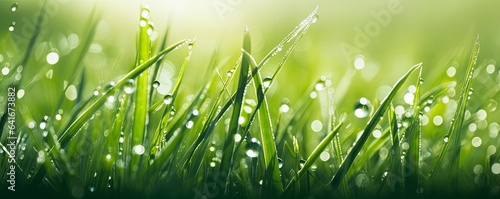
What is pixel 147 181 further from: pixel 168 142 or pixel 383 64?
pixel 383 64

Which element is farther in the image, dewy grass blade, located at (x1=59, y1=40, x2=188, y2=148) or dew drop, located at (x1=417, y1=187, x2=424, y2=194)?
dew drop, located at (x1=417, y1=187, x2=424, y2=194)

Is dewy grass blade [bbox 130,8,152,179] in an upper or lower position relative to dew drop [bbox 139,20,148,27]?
lower

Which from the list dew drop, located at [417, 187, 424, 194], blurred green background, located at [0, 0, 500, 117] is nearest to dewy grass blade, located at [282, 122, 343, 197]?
dew drop, located at [417, 187, 424, 194]

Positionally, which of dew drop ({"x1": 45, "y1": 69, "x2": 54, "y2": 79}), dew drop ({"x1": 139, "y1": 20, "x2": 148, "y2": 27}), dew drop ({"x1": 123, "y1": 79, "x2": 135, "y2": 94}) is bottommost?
dew drop ({"x1": 123, "y1": 79, "x2": 135, "y2": 94})

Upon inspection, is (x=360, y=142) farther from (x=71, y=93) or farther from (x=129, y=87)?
(x=71, y=93)

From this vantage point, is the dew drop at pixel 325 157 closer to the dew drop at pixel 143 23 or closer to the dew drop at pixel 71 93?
the dew drop at pixel 143 23

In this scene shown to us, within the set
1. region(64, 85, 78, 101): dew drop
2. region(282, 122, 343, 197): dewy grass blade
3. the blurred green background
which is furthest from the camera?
the blurred green background

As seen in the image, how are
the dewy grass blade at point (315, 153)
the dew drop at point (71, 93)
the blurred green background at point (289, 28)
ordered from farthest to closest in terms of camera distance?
the blurred green background at point (289, 28)
the dew drop at point (71, 93)
the dewy grass blade at point (315, 153)

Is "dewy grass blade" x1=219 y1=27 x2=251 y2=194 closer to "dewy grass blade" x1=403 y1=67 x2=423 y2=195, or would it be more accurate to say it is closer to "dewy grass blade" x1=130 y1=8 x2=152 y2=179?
"dewy grass blade" x1=130 y1=8 x2=152 y2=179

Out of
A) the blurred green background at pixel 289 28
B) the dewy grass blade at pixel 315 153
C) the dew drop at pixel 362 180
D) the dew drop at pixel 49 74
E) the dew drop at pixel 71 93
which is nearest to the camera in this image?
the dewy grass blade at pixel 315 153

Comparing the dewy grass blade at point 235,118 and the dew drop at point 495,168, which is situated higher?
the dewy grass blade at point 235,118

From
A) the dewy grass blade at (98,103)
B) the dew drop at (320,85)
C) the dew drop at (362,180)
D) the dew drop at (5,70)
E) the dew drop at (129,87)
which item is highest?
the dew drop at (5,70)

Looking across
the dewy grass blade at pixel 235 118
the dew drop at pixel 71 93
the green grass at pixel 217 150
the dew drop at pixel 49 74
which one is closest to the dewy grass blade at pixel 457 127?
the green grass at pixel 217 150
